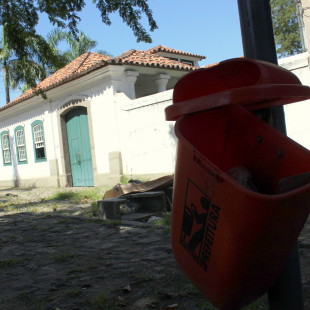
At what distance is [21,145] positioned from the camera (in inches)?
693

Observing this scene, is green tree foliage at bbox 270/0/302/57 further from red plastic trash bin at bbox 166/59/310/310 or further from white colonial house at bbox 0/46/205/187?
red plastic trash bin at bbox 166/59/310/310

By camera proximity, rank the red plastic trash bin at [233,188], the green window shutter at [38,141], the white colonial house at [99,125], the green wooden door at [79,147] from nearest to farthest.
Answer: the red plastic trash bin at [233,188], the white colonial house at [99,125], the green wooden door at [79,147], the green window shutter at [38,141]

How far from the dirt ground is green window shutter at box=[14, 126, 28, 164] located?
11707 mm

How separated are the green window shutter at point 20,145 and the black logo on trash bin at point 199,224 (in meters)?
16.5

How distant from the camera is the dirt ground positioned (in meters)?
2.92

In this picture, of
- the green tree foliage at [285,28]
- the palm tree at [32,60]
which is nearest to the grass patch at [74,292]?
the palm tree at [32,60]

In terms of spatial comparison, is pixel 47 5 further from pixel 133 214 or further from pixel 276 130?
pixel 133 214

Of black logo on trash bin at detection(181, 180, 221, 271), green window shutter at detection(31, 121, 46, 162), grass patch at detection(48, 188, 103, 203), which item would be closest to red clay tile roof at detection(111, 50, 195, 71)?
grass patch at detection(48, 188, 103, 203)

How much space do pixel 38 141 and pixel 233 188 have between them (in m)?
15.6

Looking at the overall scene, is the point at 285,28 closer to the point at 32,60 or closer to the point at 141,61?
the point at 141,61

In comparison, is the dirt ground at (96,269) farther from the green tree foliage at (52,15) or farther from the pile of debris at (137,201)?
the green tree foliage at (52,15)

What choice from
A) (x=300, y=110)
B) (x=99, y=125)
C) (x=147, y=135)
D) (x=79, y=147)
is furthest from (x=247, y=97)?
(x=79, y=147)

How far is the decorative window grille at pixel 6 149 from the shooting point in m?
18.8

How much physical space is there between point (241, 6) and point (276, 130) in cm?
61
